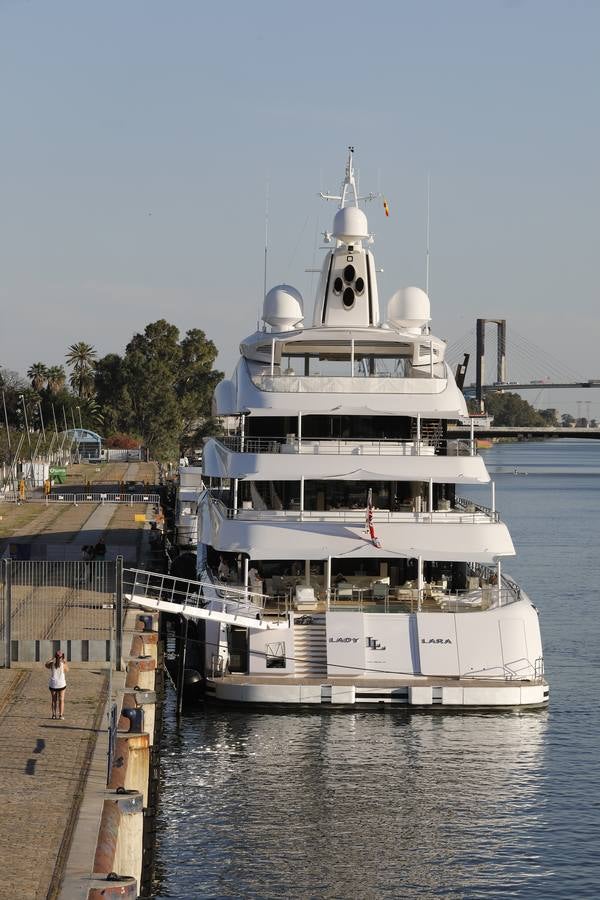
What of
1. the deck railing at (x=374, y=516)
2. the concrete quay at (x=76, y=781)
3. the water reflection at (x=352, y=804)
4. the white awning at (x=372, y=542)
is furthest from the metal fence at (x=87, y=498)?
the water reflection at (x=352, y=804)

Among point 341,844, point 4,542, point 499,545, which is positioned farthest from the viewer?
point 4,542

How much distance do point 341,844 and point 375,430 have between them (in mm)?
17446

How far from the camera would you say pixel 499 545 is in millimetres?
36062

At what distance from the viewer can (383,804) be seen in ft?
90.2

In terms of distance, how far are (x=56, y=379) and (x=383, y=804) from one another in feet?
527

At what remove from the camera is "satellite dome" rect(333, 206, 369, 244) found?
44.0 m

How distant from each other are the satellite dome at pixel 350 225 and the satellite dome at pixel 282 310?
2.38 metres

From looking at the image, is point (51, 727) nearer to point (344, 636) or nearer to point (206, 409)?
point (344, 636)

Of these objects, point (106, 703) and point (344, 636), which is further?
point (344, 636)

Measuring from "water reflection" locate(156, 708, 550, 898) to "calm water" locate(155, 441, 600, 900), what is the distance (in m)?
0.04

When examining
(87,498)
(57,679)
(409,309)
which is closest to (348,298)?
(409,309)

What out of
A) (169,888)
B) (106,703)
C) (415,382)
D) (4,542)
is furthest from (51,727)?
(4,542)

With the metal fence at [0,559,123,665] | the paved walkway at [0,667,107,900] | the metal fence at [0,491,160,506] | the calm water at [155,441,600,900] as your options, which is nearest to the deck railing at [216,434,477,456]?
the metal fence at [0,559,123,665]

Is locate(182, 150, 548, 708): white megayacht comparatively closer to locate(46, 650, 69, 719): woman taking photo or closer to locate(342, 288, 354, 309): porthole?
locate(342, 288, 354, 309): porthole
